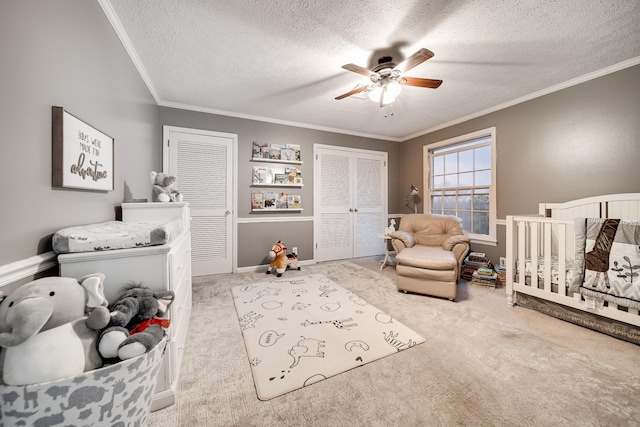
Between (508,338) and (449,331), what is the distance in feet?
1.35

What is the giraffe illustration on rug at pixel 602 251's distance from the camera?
176cm

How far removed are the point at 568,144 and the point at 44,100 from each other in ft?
14.0

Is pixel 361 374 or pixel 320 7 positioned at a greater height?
pixel 320 7

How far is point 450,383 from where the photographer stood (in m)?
1.33

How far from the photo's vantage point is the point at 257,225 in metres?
3.60

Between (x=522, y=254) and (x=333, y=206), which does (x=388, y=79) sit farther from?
(x=333, y=206)

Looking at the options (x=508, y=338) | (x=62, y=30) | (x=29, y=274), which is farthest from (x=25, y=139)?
(x=508, y=338)

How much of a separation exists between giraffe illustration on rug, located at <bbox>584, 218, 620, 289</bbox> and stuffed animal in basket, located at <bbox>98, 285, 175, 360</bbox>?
2.91 metres

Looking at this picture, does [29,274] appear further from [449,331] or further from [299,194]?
[299,194]

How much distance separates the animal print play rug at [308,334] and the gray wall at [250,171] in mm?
1022

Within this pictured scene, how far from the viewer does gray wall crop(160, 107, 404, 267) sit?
3277 millimetres

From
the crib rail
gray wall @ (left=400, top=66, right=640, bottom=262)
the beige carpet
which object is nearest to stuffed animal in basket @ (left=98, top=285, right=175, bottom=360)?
the beige carpet

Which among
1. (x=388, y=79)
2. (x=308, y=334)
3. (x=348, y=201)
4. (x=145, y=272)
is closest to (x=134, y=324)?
(x=145, y=272)

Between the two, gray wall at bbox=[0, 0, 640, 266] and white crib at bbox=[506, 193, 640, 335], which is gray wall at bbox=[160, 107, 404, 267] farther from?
white crib at bbox=[506, 193, 640, 335]
